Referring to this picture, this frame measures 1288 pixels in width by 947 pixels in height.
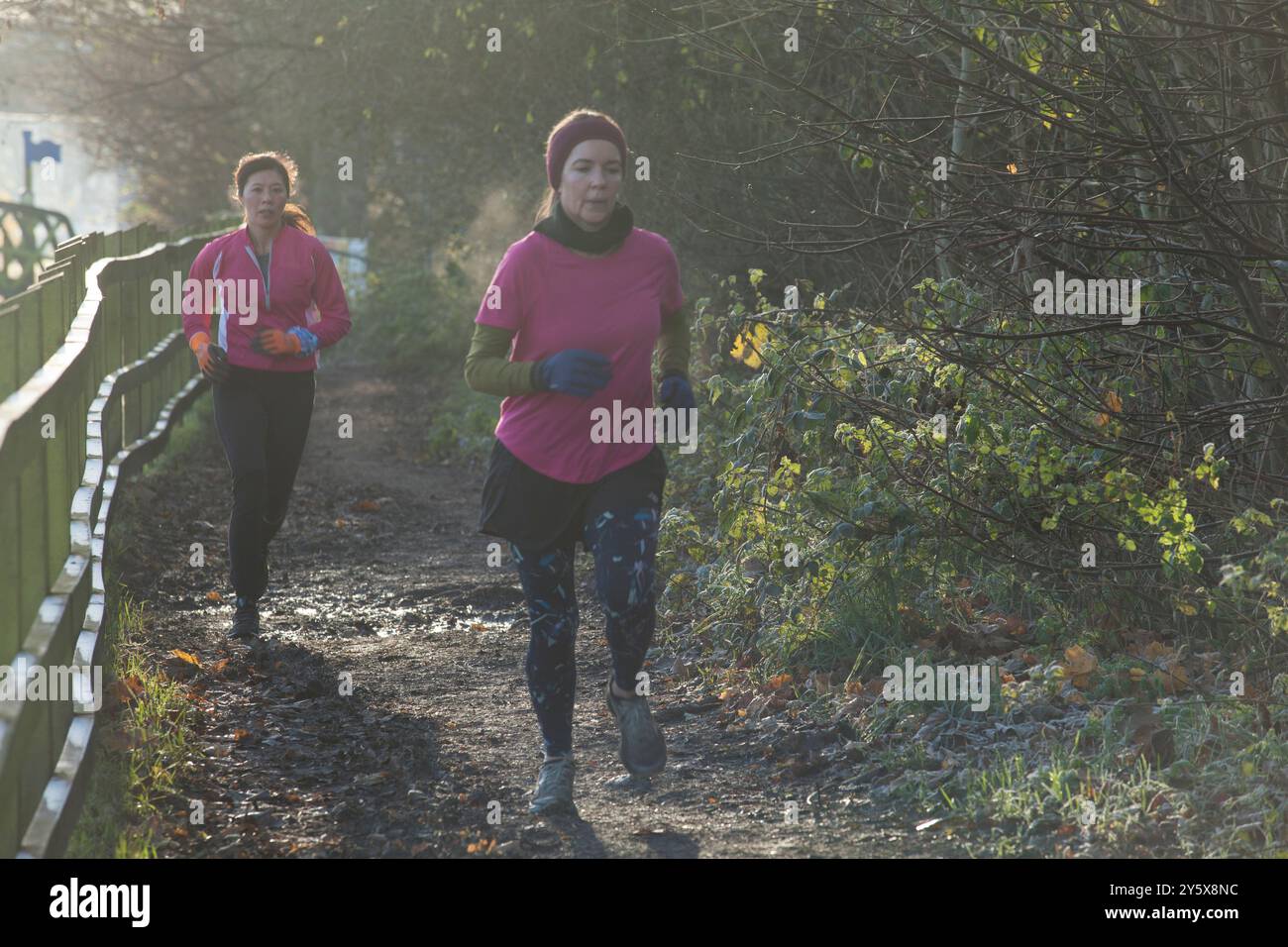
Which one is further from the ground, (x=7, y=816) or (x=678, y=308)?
(x=678, y=308)

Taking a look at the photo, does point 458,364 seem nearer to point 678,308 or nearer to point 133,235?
point 133,235

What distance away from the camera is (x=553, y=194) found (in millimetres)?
5137

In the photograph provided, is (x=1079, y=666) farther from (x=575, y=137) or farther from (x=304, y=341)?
(x=304, y=341)

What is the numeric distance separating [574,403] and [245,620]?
3354 millimetres

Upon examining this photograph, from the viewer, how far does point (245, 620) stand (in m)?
7.77

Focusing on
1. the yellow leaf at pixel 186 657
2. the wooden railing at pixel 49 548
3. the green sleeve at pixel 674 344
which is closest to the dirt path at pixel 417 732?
the yellow leaf at pixel 186 657

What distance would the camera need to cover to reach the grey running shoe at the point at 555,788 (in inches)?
206

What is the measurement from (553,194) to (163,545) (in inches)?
218

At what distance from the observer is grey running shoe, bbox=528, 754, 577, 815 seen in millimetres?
5227

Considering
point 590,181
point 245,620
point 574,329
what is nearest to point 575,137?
point 590,181

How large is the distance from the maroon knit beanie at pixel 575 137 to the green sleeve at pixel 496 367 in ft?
1.71
